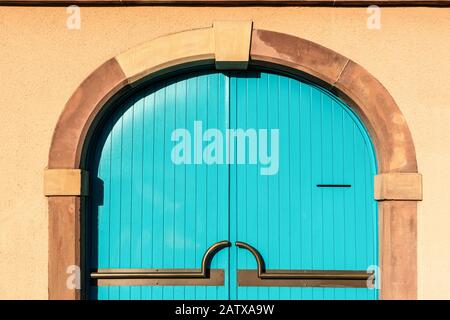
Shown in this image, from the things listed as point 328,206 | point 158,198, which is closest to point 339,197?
A: point 328,206

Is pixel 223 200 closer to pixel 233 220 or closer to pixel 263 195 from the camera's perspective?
pixel 233 220

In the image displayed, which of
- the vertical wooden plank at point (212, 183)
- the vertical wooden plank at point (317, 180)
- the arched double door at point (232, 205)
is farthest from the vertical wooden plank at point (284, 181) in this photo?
the vertical wooden plank at point (212, 183)

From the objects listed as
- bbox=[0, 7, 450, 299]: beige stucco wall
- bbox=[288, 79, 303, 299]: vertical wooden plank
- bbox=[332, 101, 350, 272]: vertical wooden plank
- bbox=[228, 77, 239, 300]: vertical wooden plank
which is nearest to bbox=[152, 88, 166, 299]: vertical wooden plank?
bbox=[228, 77, 239, 300]: vertical wooden plank

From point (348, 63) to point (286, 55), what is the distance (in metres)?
0.49

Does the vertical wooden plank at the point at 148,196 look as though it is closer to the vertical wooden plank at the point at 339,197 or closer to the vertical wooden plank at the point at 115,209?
the vertical wooden plank at the point at 115,209

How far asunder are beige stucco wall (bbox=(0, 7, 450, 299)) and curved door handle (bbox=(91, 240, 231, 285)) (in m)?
0.48

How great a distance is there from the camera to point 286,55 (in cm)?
443

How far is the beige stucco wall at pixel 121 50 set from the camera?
438cm

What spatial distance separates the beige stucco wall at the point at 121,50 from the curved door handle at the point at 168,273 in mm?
484

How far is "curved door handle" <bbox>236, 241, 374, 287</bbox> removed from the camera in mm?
4504

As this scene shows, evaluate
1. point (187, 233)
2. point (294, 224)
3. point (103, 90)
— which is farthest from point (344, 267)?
point (103, 90)

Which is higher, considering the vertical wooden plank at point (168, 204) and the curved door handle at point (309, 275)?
the vertical wooden plank at point (168, 204)

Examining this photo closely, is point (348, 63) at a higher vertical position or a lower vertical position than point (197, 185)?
higher

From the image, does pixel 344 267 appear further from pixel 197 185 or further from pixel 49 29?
pixel 49 29
